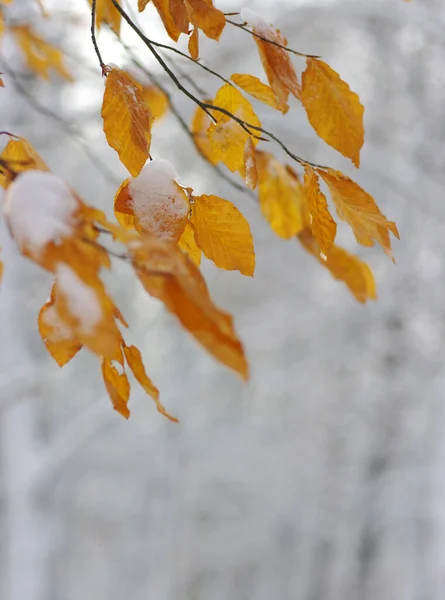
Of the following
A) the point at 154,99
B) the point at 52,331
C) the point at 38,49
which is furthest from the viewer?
the point at 38,49

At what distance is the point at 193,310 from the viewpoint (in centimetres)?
25

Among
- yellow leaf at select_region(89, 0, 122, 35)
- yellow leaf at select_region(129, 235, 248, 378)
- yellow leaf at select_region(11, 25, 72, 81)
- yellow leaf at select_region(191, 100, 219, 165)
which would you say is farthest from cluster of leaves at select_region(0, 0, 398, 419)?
yellow leaf at select_region(11, 25, 72, 81)

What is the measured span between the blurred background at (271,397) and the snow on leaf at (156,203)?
0.78 m

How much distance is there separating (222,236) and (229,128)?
135 millimetres

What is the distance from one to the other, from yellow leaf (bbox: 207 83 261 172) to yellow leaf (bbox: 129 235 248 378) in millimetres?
301

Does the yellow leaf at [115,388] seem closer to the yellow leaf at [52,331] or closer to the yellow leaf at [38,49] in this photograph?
the yellow leaf at [52,331]

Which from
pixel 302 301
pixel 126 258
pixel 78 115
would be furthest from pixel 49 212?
pixel 302 301

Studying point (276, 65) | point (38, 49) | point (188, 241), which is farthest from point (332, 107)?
point (38, 49)

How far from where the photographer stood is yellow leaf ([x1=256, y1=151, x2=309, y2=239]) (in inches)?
27.2

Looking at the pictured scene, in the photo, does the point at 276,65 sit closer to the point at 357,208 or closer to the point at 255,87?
the point at 255,87

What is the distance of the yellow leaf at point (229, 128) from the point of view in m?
0.54

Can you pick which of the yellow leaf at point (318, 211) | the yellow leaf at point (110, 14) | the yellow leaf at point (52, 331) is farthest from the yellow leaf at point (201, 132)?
the yellow leaf at point (52, 331)

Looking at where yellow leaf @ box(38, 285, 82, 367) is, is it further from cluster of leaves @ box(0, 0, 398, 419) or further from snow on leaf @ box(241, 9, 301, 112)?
snow on leaf @ box(241, 9, 301, 112)

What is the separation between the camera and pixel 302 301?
388 centimetres
